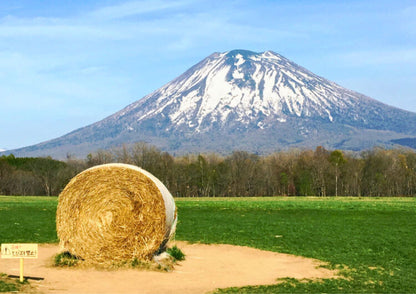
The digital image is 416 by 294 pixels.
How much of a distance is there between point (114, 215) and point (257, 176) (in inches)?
3634

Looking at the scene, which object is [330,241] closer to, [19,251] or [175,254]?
[175,254]

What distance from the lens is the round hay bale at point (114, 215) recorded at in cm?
1638

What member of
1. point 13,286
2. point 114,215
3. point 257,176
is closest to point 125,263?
point 114,215

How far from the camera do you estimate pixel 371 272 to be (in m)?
15.8

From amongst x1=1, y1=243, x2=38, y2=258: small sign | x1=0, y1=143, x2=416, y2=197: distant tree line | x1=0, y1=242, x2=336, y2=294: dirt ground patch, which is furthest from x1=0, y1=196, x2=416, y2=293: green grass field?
x1=0, y1=143, x2=416, y2=197: distant tree line

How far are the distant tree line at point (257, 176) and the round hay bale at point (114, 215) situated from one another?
82665mm

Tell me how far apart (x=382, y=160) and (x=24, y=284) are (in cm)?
10040

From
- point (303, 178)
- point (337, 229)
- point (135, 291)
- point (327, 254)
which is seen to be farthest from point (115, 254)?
point (303, 178)

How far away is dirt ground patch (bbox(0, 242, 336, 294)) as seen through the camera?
45.6ft

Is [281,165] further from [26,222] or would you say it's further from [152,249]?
[152,249]

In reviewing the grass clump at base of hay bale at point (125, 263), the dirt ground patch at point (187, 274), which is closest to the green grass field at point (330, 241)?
the dirt ground patch at point (187, 274)

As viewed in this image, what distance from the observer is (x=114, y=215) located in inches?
655

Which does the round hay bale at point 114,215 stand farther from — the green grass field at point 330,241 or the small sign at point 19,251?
the green grass field at point 330,241

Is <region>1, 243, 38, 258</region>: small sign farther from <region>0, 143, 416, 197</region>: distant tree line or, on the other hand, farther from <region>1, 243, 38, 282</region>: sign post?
<region>0, 143, 416, 197</region>: distant tree line
